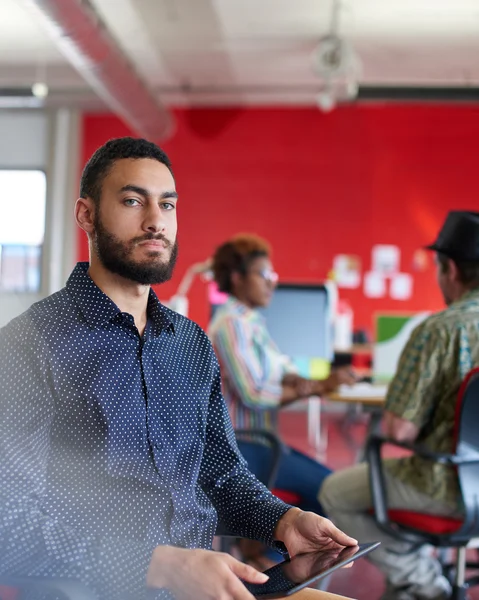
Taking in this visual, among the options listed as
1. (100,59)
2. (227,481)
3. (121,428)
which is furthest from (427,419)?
(100,59)

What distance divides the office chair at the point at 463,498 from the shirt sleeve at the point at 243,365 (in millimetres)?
509

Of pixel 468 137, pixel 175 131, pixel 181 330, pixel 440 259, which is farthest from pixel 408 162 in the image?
pixel 181 330

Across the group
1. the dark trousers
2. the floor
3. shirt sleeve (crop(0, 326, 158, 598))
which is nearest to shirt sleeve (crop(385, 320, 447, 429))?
the dark trousers

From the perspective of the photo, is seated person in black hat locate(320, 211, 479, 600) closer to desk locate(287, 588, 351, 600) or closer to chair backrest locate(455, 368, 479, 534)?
chair backrest locate(455, 368, 479, 534)

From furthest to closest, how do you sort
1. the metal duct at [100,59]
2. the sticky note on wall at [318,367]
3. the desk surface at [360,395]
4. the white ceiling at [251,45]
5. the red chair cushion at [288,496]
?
the white ceiling at [251,45] < the metal duct at [100,59] < the sticky note on wall at [318,367] < the desk surface at [360,395] < the red chair cushion at [288,496]

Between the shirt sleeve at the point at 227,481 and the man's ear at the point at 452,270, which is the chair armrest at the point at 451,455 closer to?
the man's ear at the point at 452,270

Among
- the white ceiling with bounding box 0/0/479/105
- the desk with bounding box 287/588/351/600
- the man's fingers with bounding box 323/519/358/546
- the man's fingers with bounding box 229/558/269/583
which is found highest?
the white ceiling with bounding box 0/0/479/105

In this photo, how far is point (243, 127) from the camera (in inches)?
338

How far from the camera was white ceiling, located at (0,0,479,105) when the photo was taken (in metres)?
6.10

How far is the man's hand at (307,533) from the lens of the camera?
4.15 feet

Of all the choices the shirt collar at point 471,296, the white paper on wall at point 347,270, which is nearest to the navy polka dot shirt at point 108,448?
the shirt collar at point 471,296

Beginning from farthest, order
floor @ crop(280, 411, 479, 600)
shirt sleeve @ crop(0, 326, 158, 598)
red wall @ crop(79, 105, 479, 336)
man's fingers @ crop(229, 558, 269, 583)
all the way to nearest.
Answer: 1. red wall @ crop(79, 105, 479, 336)
2. floor @ crop(280, 411, 479, 600)
3. shirt sleeve @ crop(0, 326, 158, 598)
4. man's fingers @ crop(229, 558, 269, 583)

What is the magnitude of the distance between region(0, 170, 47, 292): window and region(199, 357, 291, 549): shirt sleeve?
392mm

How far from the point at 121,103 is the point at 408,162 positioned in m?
3.19
